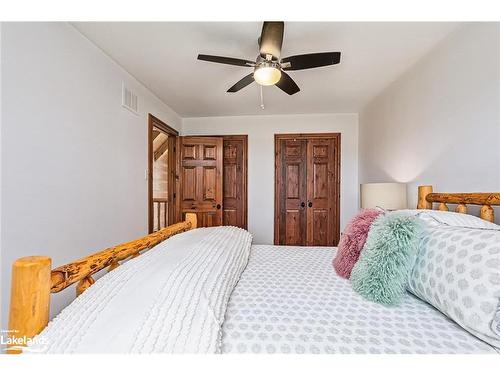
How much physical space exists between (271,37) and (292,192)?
271 centimetres

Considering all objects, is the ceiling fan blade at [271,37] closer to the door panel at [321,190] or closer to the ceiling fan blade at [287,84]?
the ceiling fan blade at [287,84]

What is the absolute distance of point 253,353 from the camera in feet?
2.45

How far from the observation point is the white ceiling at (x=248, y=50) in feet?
A: 5.73

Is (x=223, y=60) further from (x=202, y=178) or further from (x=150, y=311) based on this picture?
(x=202, y=178)

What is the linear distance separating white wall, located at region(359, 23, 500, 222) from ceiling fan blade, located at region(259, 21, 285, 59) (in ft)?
4.12

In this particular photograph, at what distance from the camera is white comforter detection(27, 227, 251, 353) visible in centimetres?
66

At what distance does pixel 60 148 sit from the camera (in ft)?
5.47

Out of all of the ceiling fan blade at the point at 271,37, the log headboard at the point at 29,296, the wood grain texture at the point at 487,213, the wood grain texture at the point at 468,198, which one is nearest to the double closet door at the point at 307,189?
the wood grain texture at the point at 468,198

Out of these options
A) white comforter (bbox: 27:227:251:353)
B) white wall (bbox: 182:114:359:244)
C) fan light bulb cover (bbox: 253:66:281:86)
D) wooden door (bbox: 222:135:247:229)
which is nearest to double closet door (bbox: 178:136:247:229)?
wooden door (bbox: 222:135:247:229)

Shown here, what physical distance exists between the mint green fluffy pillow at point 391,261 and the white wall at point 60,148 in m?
1.90

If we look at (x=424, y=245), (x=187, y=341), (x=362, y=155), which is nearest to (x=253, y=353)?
(x=187, y=341)

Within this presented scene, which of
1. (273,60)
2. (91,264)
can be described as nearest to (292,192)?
(273,60)

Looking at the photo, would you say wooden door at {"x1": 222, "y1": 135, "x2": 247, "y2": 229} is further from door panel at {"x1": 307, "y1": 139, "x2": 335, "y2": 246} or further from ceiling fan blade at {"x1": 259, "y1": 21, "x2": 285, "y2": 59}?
ceiling fan blade at {"x1": 259, "y1": 21, "x2": 285, "y2": 59}
